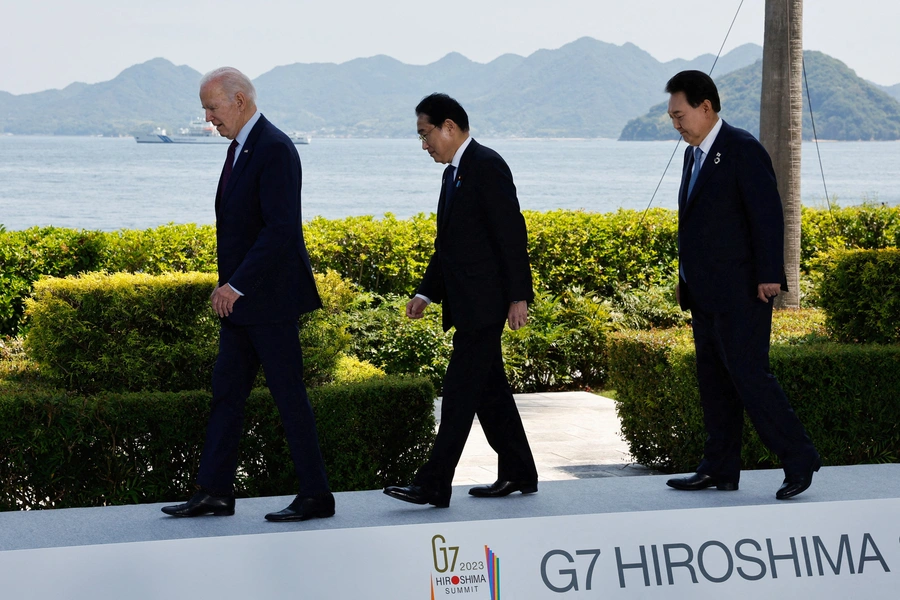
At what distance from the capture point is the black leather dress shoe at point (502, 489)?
14.6 feet

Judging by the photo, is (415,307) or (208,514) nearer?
(208,514)

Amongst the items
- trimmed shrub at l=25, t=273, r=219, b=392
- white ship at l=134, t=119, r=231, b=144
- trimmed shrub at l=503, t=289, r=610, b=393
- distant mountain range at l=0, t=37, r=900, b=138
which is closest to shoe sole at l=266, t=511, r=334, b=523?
trimmed shrub at l=25, t=273, r=219, b=392

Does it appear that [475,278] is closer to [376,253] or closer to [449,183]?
[449,183]

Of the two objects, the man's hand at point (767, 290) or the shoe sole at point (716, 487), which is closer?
the man's hand at point (767, 290)

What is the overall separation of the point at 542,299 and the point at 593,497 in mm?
5400

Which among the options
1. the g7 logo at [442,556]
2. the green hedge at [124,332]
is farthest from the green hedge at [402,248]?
the g7 logo at [442,556]

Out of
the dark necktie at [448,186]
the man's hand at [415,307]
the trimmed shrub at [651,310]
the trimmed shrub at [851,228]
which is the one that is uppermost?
the dark necktie at [448,186]

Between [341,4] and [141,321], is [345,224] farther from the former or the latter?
[341,4]

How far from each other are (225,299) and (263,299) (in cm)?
15

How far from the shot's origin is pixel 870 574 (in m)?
3.74

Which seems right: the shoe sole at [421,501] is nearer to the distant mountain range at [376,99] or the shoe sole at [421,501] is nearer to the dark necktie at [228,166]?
the dark necktie at [228,166]

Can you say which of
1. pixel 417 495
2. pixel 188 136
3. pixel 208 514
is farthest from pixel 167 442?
pixel 188 136

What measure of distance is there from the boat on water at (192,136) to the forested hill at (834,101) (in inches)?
1826

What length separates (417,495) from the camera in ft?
13.7
